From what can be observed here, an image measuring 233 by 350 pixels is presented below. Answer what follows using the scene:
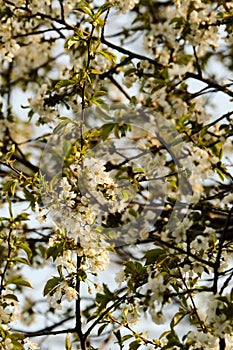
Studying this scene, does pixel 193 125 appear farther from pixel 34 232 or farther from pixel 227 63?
pixel 227 63

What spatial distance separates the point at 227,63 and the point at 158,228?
8.01 ft

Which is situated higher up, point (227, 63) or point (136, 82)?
point (227, 63)

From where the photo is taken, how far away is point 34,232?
4.04 meters

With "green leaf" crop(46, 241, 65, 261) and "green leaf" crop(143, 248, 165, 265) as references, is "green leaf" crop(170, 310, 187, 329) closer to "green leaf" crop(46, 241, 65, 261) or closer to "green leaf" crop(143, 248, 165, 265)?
"green leaf" crop(143, 248, 165, 265)

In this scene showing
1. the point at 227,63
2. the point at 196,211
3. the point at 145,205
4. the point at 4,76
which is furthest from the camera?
the point at 4,76

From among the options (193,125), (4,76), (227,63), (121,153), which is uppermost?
(4,76)

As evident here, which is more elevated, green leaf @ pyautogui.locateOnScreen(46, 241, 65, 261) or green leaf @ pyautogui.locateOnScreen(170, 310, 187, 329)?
green leaf @ pyautogui.locateOnScreen(46, 241, 65, 261)

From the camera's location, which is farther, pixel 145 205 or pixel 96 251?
pixel 145 205

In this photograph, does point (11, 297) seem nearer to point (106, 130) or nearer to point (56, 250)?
point (56, 250)

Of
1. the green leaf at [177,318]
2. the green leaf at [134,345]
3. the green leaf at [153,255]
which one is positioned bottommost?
the green leaf at [177,318]

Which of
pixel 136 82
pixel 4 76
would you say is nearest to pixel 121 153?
pixel 136 82

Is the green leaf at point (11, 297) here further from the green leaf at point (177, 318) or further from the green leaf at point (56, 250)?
the green leaf at point (177, 318)

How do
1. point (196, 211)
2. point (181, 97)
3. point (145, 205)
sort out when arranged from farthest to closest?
point (181, 97) < point (145, 205) < point (196, 211)

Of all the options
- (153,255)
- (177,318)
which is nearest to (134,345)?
(177,318)
